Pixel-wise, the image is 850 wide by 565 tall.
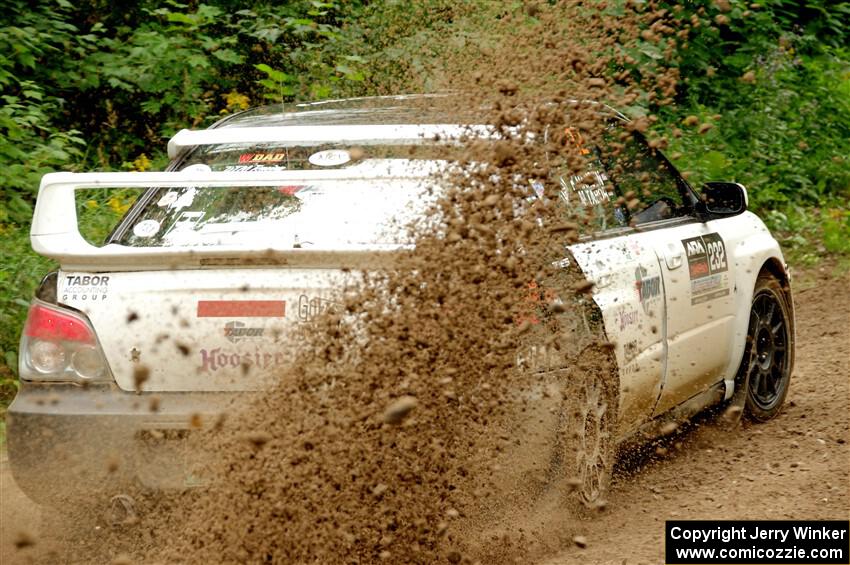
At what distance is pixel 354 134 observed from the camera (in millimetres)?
4445

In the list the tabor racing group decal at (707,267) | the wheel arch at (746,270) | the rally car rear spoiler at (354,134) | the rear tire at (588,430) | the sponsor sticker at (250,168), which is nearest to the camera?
the rear tire at (588,430)

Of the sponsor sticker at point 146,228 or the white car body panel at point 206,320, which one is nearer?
the white car body panel at point 206,320

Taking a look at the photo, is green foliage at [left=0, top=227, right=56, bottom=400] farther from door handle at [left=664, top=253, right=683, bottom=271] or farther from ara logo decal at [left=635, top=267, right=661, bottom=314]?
door handle at [left=664, top=253, right=683, bottom=271]

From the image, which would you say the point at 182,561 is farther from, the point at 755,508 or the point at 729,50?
the point at 729,50

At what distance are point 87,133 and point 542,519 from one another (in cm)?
711

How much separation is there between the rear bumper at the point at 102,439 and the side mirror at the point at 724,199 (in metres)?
3.08

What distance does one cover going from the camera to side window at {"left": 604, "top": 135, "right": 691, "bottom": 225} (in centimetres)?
529

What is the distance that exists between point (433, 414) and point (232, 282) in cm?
86

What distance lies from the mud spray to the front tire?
74.2 inches

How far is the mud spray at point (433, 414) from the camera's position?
11.7 ft

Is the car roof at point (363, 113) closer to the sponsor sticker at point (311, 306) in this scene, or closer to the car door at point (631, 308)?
the car door at point (631, 308)

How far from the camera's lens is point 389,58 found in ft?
30.5

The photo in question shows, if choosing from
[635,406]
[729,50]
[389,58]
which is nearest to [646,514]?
[635,406]

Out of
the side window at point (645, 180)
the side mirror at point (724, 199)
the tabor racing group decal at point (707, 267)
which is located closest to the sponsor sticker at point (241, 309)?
the side window at point (645, 180)
